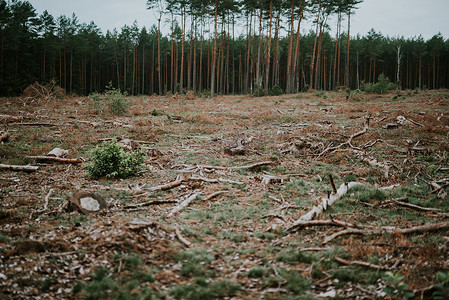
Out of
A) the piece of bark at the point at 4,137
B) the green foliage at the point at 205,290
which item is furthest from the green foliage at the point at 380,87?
the piece of bark at the point at 4,137

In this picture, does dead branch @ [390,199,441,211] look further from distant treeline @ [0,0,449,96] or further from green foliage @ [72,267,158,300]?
distant treeline @ [0,0,449,96]

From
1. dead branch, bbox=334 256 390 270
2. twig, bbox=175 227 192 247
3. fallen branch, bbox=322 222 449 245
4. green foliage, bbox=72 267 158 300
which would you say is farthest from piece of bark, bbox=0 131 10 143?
dead branch, bbox=334 256 390 270

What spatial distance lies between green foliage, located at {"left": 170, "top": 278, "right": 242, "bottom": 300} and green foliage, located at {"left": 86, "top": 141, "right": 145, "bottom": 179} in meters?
5.44

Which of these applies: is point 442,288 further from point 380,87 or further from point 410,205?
point 380,87

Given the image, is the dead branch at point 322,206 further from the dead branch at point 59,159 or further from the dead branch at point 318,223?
the dead branch at point 59,159

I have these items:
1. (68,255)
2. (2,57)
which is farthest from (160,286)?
(2,57)

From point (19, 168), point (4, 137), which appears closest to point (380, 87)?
point (19, 168)

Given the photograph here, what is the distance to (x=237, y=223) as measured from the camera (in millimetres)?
5824

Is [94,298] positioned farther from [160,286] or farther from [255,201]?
[255,201]

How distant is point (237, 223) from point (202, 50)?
55603mm

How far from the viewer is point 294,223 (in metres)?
5.45

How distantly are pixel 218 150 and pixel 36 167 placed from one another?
21.8 ft

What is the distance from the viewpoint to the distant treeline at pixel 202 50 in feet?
116

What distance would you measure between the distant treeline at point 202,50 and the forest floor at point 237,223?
2441 centimetres
